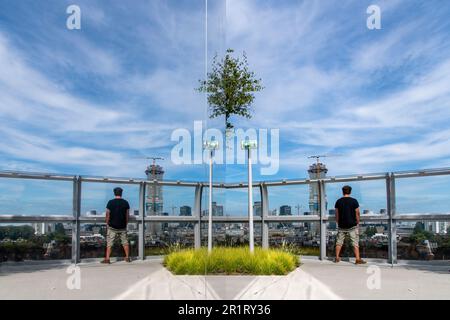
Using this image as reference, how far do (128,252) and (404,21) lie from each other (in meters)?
7.57

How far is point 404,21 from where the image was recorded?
340 inches

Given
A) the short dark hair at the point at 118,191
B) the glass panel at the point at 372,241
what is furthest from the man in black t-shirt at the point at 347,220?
the short dark hair at the point at 118,191

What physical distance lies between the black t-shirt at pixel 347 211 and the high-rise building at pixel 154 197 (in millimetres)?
3148

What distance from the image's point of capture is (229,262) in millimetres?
4855

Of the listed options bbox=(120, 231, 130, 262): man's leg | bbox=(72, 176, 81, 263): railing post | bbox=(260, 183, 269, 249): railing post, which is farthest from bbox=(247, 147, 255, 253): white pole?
bbox=(72, 176, 81, 263): railing post

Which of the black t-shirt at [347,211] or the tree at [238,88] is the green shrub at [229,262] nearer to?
the black t-shirt at [347,211]

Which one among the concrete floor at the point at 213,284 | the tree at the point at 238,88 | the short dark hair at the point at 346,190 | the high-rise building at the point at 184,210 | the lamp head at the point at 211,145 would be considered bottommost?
the concrete floor at the point at 213,284

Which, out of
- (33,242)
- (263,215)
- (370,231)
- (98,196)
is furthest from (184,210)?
(370,231)

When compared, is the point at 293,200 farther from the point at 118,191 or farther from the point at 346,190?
the point at 118,191

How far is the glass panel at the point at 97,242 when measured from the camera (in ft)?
20.2

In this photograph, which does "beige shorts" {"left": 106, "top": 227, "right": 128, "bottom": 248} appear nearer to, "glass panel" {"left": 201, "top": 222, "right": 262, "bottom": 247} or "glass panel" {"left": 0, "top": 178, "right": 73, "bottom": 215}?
"glass panel" {"left": 0, "top": 178, "right": 73, "bottom": 215}
